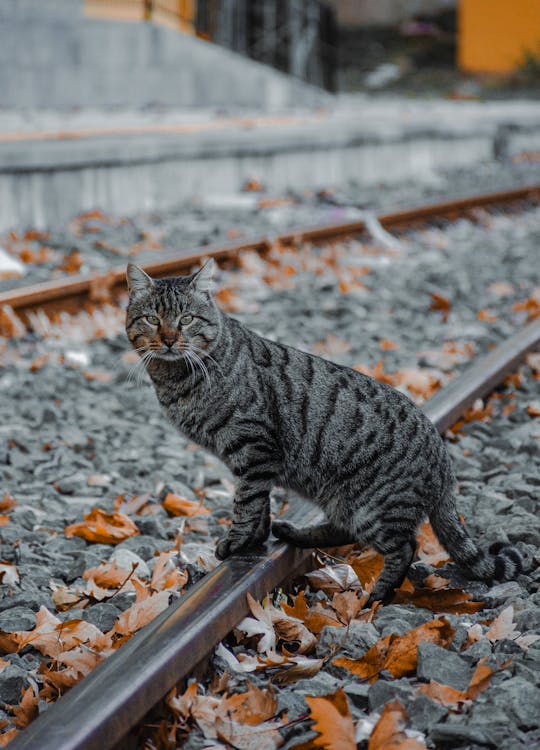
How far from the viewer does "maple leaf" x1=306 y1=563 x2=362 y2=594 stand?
3.46 m

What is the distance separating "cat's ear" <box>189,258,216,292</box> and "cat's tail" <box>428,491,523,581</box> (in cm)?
121

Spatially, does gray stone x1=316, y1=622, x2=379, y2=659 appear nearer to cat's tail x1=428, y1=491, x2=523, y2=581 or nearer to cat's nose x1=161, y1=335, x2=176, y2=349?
cat's tail x1=428, y1=491, x2=523, y2=581

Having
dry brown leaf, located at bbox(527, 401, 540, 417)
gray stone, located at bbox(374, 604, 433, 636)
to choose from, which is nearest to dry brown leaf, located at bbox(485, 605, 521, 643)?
gray stone, located at bbox(374, 604, 433, 636)

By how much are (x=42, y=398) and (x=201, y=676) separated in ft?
10.4

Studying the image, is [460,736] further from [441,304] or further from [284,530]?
[441,304]

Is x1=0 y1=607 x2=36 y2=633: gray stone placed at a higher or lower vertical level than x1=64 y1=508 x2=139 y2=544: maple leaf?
higher

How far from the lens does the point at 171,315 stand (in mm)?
3631

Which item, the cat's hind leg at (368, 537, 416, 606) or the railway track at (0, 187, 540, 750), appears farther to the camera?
the cat's hind leg at (368, 537, 416, 606)

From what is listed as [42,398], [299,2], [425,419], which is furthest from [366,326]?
[299,2]

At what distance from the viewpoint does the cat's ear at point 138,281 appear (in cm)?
369

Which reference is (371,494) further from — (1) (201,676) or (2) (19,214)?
(2) (19,214)

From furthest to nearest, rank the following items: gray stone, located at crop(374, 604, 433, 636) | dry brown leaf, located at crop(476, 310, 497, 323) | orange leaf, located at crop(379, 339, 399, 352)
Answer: dry brown leaf, located at crop(476, 310, 497, 323) → orange leaf, located at crop(379, 339, 399, 352) → gray stone, located at crop(374, 604, 433, 636)

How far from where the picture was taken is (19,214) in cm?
945

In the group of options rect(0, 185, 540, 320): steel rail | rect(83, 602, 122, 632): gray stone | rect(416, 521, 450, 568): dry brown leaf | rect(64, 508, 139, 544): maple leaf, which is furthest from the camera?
rect(0, 185, 540, 320): steel rail
